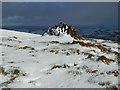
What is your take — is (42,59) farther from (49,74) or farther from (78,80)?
(78,80)

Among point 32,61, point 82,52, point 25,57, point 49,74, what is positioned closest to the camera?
point 49,74

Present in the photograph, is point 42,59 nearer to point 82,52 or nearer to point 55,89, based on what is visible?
point 82,52

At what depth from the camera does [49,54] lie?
114 ft

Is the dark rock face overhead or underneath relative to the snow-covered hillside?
overhead

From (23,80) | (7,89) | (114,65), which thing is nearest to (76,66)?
(114,65)

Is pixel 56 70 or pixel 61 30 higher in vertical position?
pixel 61 30

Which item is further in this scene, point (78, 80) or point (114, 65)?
point (114, 65)

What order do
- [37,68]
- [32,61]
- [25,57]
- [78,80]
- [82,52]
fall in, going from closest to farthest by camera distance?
[78,80] → [37,68] → [32,61] → [25,57] → [82,52]

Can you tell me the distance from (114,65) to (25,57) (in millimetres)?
9294

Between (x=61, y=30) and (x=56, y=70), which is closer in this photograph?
(x=56, y=70)

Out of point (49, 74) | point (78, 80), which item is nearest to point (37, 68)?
point (49, 74)

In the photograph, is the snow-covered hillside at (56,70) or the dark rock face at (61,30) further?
the dark rock face at (61,30)

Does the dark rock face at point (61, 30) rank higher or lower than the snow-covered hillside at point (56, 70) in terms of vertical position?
higher

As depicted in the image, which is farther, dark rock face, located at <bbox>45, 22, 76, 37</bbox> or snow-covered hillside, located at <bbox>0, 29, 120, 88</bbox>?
dark rock face, located at <bbox>45, 22, 76, 37</bbox>
